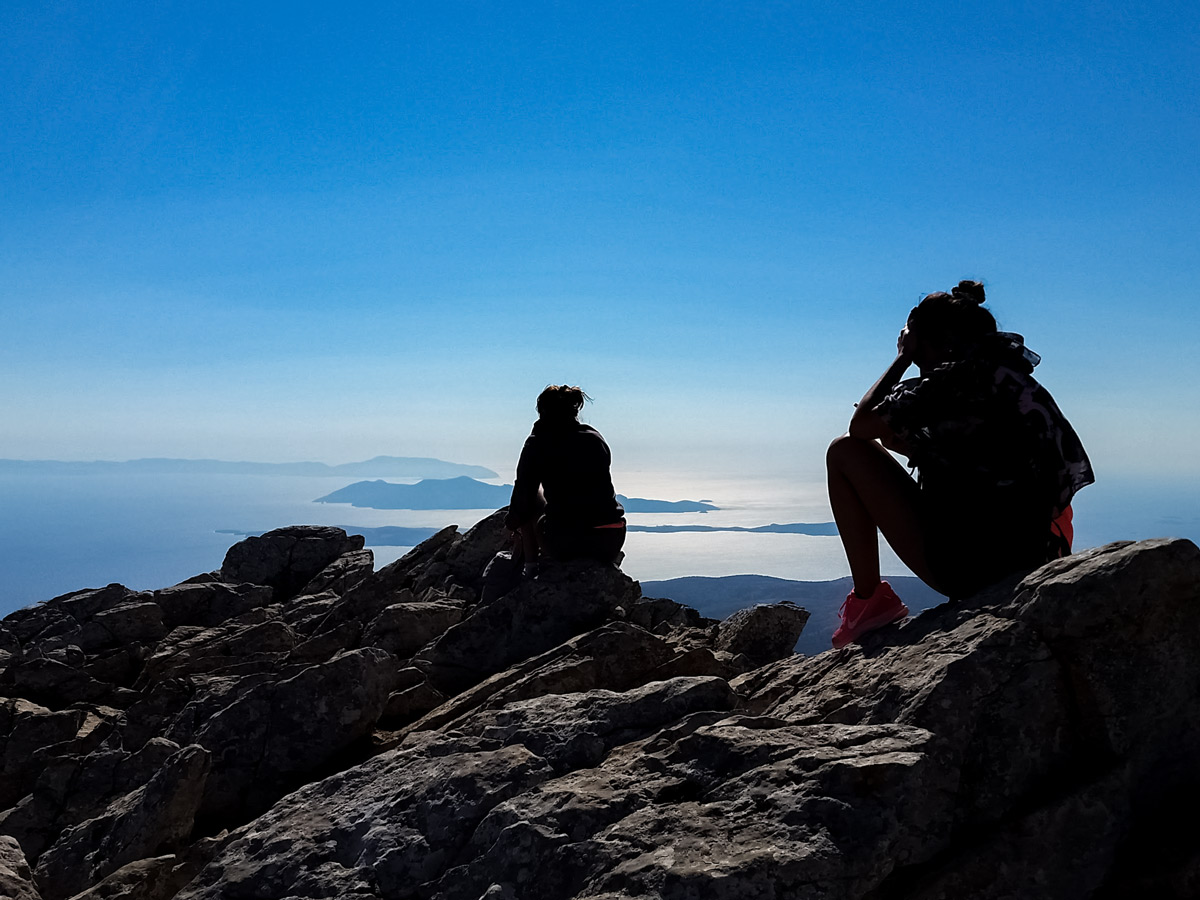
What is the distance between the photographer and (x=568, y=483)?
553 inches

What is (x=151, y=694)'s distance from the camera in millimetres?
15344

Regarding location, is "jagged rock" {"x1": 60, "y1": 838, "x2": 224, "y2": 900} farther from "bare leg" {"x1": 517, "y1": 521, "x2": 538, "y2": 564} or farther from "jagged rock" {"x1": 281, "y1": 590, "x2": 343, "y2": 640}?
"jagged rock" {"x1": 281, "y1": 590, "x2": 343, "y2": 640}

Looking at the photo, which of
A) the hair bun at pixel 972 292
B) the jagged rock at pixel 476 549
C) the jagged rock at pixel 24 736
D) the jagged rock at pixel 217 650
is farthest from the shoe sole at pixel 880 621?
the jagged rock at pixel 24 736

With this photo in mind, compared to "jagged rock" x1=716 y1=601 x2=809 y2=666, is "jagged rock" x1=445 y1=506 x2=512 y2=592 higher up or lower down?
higher up

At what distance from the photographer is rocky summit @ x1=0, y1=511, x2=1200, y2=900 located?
216 inches

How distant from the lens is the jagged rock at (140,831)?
29.1ft

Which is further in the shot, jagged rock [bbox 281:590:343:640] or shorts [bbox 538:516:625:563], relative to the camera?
jagged rock [bbox 281:590:343:640]

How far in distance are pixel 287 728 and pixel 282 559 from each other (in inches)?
643

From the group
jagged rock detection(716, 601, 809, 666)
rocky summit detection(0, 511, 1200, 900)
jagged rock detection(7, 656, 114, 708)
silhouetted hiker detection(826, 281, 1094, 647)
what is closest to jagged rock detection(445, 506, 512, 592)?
jagged rock detection(716, 601, 809, 666)

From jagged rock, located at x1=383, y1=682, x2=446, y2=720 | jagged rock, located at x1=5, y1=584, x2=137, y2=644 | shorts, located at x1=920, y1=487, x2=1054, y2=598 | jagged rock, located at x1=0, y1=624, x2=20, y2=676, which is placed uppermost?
shorts, located at x1=920, y1=487, x2=1054, y2=598

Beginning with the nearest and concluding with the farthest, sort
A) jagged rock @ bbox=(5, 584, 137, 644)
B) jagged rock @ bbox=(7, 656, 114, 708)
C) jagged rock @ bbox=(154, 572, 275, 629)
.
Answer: jagged rock @ bbox=(7, 656, 114, 708)
jagged rock @ bbox=(5, 584, 137, 644)
jagged rock @ bbox=(154, 572, 275, 629)

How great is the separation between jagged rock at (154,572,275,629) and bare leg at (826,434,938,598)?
17.3 meters

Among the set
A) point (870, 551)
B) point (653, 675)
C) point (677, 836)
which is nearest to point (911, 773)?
point (677, 836)

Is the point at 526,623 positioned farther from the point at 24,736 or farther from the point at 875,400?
the point at 24,736
